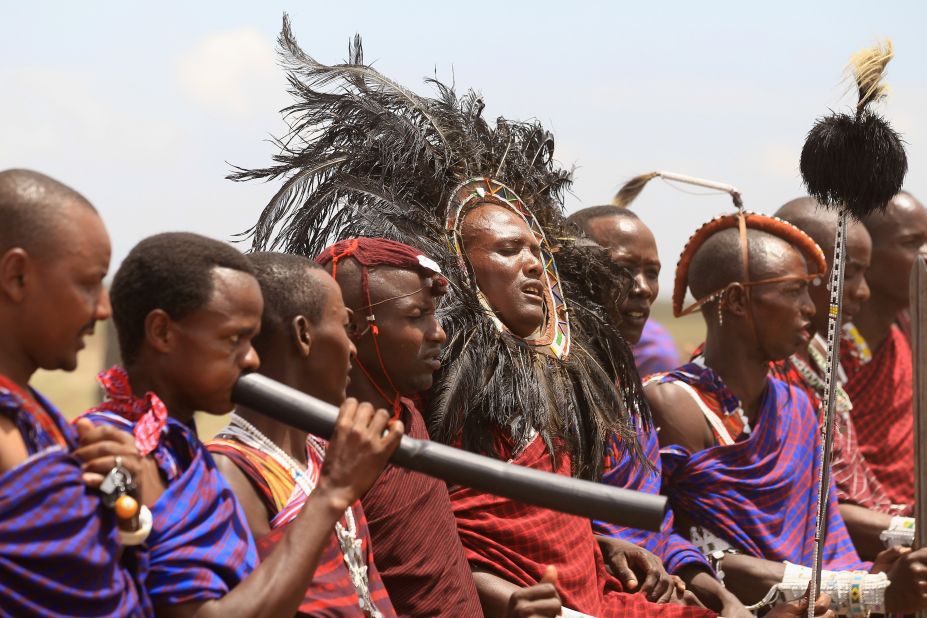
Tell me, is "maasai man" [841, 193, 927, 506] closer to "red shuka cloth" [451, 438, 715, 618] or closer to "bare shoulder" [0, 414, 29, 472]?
"red shuka cloth" [451, 438, 715, 618]

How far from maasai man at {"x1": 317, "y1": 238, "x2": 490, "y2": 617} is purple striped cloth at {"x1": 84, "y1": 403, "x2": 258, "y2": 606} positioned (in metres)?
1.04

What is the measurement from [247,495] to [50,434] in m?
0.74

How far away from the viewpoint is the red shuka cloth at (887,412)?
796 cm

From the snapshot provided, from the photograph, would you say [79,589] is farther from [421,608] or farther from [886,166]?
[886,166]

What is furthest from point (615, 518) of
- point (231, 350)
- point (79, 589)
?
point (79, 589)

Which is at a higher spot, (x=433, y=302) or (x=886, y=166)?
(x=886, y=166)

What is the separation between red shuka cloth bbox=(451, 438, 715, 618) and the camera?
4.66m

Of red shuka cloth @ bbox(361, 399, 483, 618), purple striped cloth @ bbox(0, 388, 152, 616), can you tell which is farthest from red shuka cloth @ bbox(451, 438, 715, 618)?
purple striped cloth @ bbox(0, 388, 152, 616)

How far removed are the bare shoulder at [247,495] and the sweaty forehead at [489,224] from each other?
2.00 m

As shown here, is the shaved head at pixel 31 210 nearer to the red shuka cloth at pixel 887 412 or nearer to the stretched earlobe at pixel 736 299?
the stretched earlobe at pixel 736 299

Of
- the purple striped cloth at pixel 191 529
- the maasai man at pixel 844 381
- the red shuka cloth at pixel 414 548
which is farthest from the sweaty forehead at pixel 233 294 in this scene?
the maasai man at pixel 844 381

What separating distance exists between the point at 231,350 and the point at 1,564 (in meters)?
0.82

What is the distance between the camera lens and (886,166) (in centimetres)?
526

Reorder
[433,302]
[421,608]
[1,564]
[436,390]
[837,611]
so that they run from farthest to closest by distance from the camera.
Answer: [837,611], [436,390], [433,302], [421,608], [1,564]
